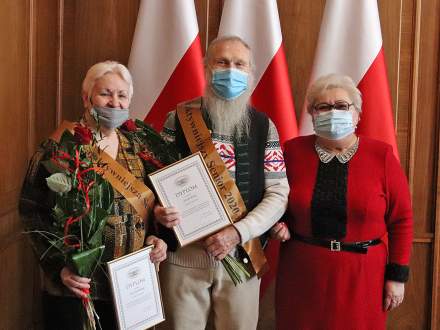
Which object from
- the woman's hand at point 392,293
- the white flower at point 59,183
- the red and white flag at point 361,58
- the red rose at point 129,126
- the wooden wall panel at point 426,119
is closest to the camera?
the white flower at point 59,183

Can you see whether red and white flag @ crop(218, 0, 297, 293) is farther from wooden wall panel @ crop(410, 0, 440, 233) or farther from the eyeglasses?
wooden wall panel @ crop(410, 0, 440, 233)

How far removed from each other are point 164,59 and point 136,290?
1326 mm

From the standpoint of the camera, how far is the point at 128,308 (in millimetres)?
1607

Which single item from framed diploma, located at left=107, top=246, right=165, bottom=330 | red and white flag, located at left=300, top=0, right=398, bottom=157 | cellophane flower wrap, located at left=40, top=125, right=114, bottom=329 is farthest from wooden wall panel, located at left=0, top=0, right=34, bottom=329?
red and white flag, located at left=300, top=0, right=398, bottom=157

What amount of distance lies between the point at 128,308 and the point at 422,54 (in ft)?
6.33

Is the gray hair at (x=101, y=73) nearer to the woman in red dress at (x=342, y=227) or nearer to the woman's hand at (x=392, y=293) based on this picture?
the woman in red dress at (x=342, y=227)

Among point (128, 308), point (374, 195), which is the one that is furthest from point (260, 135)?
point (128, 308)

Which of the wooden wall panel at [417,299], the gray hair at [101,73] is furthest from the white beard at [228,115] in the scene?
the wooden wall panel at [417,299]

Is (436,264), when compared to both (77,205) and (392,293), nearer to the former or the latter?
(392,293)

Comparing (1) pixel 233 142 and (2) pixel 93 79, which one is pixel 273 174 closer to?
(1) pixel 233 142

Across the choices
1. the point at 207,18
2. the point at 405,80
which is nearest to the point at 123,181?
the point at 207,18

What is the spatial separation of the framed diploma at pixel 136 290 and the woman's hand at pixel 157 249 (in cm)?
5

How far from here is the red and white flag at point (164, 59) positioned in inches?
103

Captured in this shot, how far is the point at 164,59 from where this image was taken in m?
2.65
